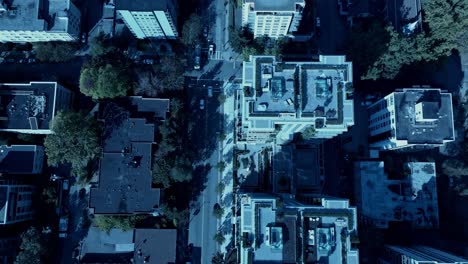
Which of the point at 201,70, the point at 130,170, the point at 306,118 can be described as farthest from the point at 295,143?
the point at 130,170

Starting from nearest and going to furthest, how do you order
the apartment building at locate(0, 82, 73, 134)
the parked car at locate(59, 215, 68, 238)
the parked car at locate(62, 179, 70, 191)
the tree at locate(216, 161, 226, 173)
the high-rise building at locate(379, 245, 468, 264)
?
the high-rise building at locate(379, 245, 468, 264), the apartment building at locate(0, 82, 73, 134), the parked car at locate(59, 215, 68, 238), the parked car at locate(62, 179, 70, 191), the tree at locate(216, 161, 226, 173)

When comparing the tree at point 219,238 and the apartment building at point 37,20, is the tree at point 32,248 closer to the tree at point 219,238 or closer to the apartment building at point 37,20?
the tree at point 219,238

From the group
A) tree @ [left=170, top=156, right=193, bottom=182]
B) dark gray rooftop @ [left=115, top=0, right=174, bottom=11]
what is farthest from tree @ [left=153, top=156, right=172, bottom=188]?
dark gray rooftop @ [left=115, top=0, right=174, bottom=11]

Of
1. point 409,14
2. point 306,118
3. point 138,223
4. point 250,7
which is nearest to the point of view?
point 306,118

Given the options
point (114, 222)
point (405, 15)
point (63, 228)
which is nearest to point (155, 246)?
point (114, 222)

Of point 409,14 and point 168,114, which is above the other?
point 409,14

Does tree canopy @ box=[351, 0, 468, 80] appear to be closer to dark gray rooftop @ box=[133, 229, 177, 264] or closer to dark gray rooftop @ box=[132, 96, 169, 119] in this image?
dark gray rooftop @ box=[132, 96, 169, 119]

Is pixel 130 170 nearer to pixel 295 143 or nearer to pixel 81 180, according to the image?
pixel 81 180
